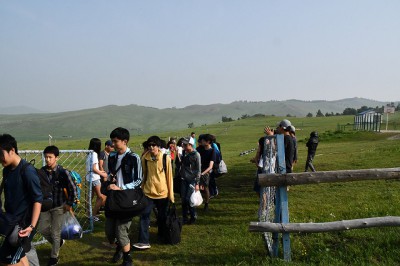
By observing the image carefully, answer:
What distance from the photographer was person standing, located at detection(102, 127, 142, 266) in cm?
553

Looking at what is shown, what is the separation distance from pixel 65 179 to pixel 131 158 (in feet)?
4.33

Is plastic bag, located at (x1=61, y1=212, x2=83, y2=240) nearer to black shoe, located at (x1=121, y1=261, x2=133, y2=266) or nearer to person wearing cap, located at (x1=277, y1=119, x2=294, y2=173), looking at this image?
black shoe, located at (x1=121, y1=261, x2=133, y2=266)

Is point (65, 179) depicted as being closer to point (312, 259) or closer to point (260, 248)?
point (260, 248)

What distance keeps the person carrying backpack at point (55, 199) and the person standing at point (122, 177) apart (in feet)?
2.55

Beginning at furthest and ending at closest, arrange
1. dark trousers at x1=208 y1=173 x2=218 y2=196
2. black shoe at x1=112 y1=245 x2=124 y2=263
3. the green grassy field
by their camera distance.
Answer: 1. dark trousers at x1=208 y1=173 x2=218 y2=196
2. black shoe at x1=112 y1=245 x2=124 y2=263
3. the green grassy field

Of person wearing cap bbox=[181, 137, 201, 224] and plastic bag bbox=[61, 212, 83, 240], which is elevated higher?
person wearing cap bbox=[181, 137, 201, 224]

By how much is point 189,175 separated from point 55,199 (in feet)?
10.3

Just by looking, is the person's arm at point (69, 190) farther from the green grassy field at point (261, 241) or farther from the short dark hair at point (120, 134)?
the short dark hair at point (120, 134)

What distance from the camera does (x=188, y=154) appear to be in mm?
8102

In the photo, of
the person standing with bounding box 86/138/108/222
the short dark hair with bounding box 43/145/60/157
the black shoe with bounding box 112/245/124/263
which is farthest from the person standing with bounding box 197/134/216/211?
the short dark hair with bounding box 43/145/60/157

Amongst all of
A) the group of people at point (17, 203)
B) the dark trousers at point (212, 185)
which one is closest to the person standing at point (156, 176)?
the group of people at point (17, 203)

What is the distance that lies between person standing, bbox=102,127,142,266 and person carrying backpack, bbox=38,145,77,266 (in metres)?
0.78

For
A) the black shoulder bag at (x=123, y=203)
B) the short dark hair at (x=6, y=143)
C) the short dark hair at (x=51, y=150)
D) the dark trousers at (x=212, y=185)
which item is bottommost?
the dark trousers at (x=212, y=185)

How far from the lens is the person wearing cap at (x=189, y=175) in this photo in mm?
7963
